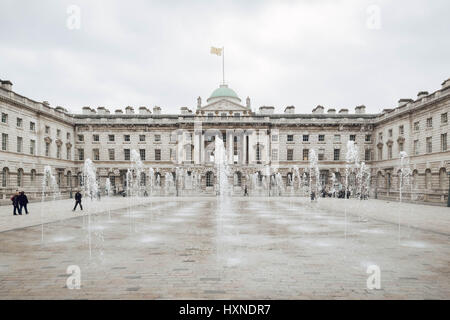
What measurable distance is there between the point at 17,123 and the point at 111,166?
19.9m

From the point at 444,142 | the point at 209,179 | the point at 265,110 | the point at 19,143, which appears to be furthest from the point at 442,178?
the point at 19,143

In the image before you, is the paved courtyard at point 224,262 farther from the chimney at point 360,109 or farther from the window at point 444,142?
the chimney at point 360,109

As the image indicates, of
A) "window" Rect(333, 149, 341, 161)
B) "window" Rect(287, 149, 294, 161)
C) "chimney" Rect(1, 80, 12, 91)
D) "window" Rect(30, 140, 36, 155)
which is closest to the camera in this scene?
"chimney" Rect(1, 80, 12, 91)

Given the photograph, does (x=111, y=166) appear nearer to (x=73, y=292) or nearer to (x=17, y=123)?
(x=17, y=123)

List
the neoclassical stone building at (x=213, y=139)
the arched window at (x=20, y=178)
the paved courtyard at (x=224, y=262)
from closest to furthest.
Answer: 1. the paved courtyard at (x=224, y=262)
2. the arched window at (x=20, y=178)
3. the neoclassical stone building at (x=213, y=139)

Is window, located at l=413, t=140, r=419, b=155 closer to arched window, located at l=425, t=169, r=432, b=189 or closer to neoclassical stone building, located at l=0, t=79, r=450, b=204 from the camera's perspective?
arched window, located at l=425, t=169, r=432, b=189

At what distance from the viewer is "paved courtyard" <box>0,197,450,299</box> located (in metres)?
6.57

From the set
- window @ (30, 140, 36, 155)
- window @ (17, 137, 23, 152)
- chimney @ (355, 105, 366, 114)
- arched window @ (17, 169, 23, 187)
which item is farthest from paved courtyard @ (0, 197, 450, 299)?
chimney @ (355, 105, 366, 114)

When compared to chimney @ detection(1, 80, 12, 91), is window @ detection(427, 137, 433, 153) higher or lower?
lower

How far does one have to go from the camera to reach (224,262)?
28.8 feet

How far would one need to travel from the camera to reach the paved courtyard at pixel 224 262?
6.57 metres

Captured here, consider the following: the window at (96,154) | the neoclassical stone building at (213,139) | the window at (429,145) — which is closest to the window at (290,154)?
the neoclassical stone building at (213,139)

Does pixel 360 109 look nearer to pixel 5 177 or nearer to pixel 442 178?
pixel 442 178
